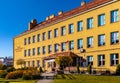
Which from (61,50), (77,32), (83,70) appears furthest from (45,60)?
(83,70)

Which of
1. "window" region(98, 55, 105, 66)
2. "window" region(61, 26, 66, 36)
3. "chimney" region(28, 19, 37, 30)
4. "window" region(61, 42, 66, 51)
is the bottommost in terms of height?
"window" region(98, 55, 105, 66)

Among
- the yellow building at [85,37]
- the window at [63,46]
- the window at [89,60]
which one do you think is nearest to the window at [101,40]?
the yellow building at [85,37]

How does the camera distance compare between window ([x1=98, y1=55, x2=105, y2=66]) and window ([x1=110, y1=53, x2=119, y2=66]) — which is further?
window ([x1=98, y1=55, x2=105, y2=66])

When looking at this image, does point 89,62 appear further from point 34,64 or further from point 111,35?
point 34,64

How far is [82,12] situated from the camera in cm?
5409

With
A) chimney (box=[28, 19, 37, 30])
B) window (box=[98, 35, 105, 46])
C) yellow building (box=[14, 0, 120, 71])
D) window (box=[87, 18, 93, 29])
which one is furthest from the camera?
chimney (box=[28, 19, 37, 30])

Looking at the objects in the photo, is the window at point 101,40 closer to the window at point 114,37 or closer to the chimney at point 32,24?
the window at point 114,37

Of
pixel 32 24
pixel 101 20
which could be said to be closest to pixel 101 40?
pixel 101 20

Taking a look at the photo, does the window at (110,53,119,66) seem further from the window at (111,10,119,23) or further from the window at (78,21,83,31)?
the window at (78,21,83,31)

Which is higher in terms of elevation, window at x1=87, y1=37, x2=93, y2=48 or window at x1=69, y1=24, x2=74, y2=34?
window at x1=69, y1=24, x2=74, y2=34

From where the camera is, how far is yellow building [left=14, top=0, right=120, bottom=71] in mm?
47125

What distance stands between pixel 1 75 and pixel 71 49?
18214 millimetres

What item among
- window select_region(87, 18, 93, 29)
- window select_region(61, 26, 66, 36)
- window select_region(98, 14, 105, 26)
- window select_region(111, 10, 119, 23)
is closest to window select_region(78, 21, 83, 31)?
window select_region(87, 18, 93, 29)

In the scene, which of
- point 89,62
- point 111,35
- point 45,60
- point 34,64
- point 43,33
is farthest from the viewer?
point 34,64
